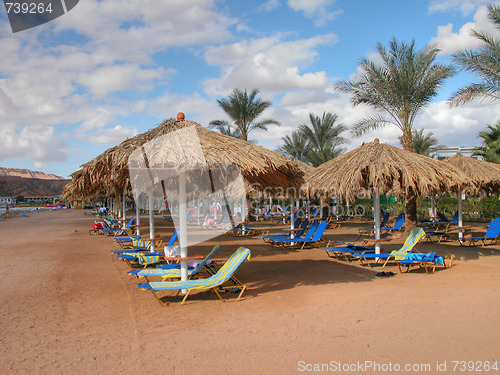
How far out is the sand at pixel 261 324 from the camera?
3.53 m

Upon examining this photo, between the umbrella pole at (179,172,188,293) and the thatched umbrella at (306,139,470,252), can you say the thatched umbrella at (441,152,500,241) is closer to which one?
Result: the thatched umbrella at (306,139,470,252)

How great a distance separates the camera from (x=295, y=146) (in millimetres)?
29109

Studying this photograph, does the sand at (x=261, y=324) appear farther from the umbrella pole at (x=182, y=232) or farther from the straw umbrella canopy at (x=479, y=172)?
the straw umbrella canopy at (x=479, y=172)

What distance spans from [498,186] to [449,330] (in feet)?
33.9

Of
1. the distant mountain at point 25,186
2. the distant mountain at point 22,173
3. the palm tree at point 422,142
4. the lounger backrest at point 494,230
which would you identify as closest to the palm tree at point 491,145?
the palm tree at point 422,142

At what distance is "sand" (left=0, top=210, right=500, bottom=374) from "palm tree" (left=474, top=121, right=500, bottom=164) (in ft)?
49.6

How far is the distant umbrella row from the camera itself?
6258mm

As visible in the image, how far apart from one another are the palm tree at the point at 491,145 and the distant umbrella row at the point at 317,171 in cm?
926

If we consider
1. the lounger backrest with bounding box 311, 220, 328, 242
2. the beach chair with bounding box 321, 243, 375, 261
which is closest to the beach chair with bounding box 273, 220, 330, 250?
the lounger backrest with bounding box 311, 220, 328, 242

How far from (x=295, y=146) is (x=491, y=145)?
1266 cm

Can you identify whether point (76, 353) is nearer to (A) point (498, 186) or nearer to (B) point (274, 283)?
(B) point (274, 283)

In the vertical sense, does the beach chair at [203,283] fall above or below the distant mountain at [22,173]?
below

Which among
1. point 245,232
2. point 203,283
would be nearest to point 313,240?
point 245,232

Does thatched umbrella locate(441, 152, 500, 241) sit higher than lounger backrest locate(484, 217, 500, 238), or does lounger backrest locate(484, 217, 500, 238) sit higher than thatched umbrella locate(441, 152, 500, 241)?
thatched umbrella locate(441, 152, 500, 241)
